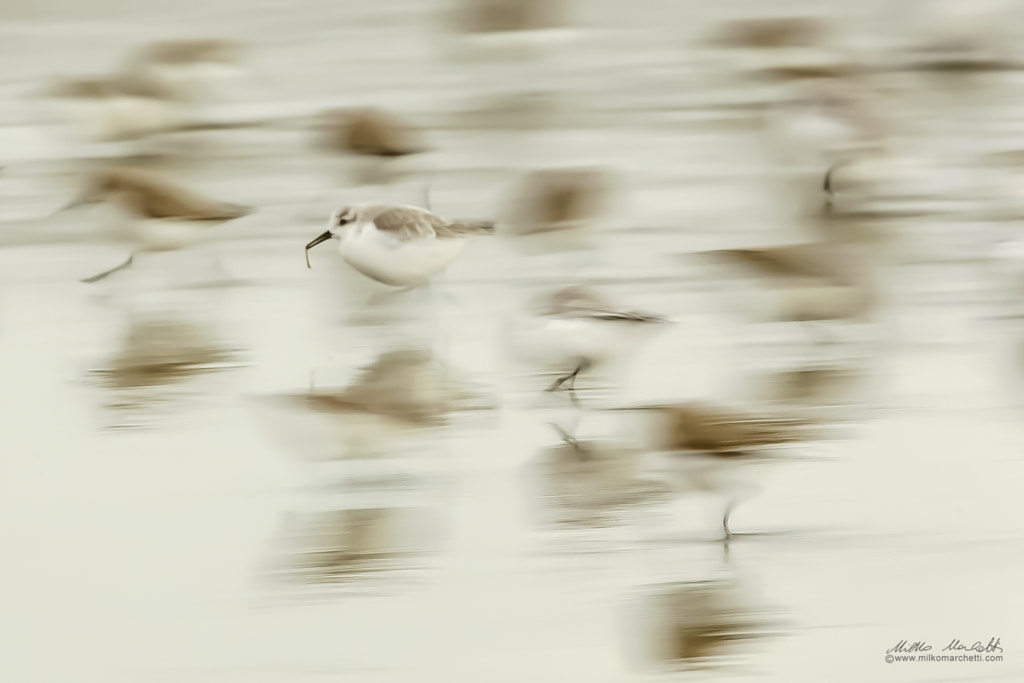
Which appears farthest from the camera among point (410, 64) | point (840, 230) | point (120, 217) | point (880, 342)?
point (410, 64)

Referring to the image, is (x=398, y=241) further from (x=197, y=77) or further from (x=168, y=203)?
(x=197, y=77)

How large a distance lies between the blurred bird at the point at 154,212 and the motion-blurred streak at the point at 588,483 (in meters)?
1.34

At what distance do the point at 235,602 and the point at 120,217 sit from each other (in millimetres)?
1558

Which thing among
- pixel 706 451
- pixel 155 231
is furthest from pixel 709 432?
pixel 155 231

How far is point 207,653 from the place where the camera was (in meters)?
2.15

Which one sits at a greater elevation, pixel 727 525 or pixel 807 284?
pixel 807 284

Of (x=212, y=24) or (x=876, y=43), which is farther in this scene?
(x=212, y=24)

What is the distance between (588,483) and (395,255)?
0.90 metres

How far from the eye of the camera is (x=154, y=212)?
348cm

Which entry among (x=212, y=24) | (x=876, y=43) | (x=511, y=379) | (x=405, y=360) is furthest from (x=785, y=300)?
(x=212, y=24)

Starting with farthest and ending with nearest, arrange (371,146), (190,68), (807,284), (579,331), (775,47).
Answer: (775,47)
(190,68)
(371,146)
(807,284)
(579,331)

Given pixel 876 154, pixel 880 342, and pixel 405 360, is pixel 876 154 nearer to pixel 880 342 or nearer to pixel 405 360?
pixel 880 342
